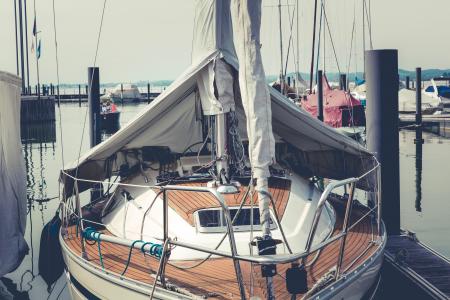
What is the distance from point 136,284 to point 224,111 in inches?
101

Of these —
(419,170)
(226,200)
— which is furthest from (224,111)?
(419,170)

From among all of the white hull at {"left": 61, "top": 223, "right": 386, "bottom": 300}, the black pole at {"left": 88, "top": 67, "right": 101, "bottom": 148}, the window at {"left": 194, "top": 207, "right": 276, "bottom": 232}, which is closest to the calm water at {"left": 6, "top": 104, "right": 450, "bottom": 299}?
the black pole at {"left": 88, "top": 67, "right": 101, "bottom": 148}

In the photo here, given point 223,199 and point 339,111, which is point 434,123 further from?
point 223,199

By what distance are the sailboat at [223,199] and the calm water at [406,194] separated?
220 cm

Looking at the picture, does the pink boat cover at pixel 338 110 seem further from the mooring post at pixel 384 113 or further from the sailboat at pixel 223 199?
the sailboat at pixel 223 199

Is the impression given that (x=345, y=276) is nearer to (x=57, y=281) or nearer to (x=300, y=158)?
(x=300, y=158)

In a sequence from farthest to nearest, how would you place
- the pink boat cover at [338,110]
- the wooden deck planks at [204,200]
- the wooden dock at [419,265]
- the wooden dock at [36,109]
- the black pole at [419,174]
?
the wooden dock at [36,109] < the pink boat cover at [338,110] < the black pole at [419,174] < the wooden dock at [419,265] < the wooden deck planks at [204,200]

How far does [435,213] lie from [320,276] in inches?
442

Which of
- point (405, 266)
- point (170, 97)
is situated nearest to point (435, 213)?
point (405, 266)

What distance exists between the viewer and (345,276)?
6.39 meters

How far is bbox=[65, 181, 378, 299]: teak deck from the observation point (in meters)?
6.13

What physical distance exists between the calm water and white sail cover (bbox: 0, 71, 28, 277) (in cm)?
95

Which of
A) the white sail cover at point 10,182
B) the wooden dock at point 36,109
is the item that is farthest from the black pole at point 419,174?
the wooden dock at point 36,109

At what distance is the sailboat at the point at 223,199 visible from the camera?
604cm
